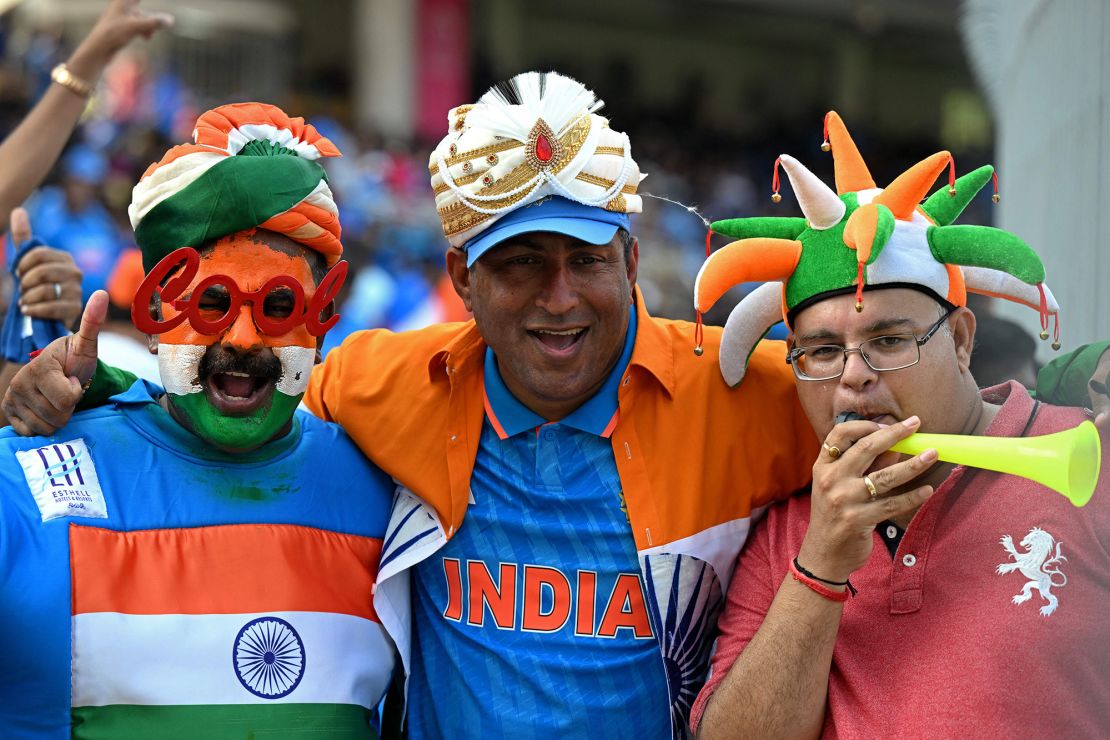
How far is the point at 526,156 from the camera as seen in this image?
298 centimetres

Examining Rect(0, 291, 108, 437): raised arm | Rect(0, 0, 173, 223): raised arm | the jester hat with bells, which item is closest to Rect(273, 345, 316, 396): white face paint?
Rect(0, 291, 108, 437): raised arm

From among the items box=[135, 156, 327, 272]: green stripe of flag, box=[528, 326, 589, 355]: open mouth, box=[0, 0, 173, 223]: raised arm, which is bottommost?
box=[528, 326, 589, 355]: open mouth

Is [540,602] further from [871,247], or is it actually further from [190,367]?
[871,247]

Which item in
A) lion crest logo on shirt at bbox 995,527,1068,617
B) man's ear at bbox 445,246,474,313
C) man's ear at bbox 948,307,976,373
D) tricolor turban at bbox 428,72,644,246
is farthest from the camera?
man's ear at bbox 445,246,474,313

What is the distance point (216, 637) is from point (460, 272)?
1081 millimetres

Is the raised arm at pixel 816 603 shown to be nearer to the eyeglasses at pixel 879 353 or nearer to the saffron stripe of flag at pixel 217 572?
the eyeglasses at pixel 879 353

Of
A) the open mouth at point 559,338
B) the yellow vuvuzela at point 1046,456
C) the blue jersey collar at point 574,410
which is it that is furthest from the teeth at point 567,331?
the yellow vuvuzela at point 1046,456

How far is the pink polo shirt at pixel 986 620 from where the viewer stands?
Result: 92.0 inches

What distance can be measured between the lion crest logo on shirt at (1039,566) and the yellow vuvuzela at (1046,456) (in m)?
0.10

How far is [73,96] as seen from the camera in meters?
3.91

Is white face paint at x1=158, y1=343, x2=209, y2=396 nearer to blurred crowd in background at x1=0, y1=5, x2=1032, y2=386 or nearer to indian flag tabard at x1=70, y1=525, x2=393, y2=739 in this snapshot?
indian flag tabard at x1=70, y1=525, x2=393, y2=739

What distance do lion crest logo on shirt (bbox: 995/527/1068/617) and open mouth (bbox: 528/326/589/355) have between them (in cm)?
110

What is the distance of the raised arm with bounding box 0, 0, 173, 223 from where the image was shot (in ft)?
12.6

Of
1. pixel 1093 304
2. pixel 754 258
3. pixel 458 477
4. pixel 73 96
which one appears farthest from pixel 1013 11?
pixel 73 96
